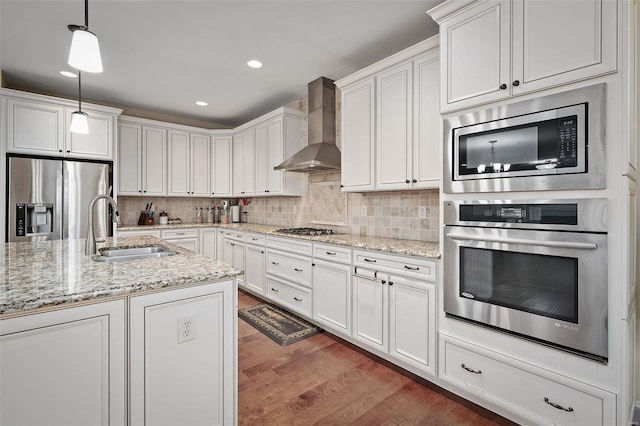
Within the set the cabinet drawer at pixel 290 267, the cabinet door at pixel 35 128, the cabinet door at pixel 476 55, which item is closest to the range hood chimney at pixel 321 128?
the cabinet drawer at pixel 290 267

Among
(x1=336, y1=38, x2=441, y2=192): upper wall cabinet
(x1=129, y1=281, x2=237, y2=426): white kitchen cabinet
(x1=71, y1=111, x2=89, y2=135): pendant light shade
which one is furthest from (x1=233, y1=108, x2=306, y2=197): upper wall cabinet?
(x1=129, y1=281, x2=237, y2=426): white kitchen cabinet

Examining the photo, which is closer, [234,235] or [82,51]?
[82,51]

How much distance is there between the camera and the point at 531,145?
1.66m

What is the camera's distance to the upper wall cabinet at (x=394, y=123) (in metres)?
2.43

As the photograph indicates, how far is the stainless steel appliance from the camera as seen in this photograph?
147 cm

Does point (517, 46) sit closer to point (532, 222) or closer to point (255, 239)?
point (532, 222)

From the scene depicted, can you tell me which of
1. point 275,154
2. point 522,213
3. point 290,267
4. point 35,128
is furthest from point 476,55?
point 35,128

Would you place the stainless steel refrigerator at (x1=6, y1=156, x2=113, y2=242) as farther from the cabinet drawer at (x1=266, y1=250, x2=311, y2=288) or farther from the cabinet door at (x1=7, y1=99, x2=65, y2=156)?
the cabinet drawer at (x1=266, y1=250, x2=311, y2=288)

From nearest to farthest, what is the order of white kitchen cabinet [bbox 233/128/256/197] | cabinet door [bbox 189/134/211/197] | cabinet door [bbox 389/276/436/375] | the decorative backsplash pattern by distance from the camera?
cabinet door [bbox 389/276/436/375], the decorative backsplash pattern, white kitchen cabinet [bbox 233/128/256/197], cabinet door [bbox 189/134/211/197]

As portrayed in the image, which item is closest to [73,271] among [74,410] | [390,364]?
[74,410]

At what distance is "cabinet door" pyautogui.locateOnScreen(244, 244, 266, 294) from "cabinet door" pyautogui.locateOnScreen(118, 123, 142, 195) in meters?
1.93

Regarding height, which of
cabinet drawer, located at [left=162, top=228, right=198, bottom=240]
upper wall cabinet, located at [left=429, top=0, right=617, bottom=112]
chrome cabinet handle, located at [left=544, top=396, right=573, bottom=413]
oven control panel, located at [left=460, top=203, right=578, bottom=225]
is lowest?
chrome cabinet handle, located at [left=544, top=396, right=573, bottom=413]

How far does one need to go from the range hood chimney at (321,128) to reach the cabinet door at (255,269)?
43.3 inches

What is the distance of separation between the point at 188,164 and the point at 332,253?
3249 mm
